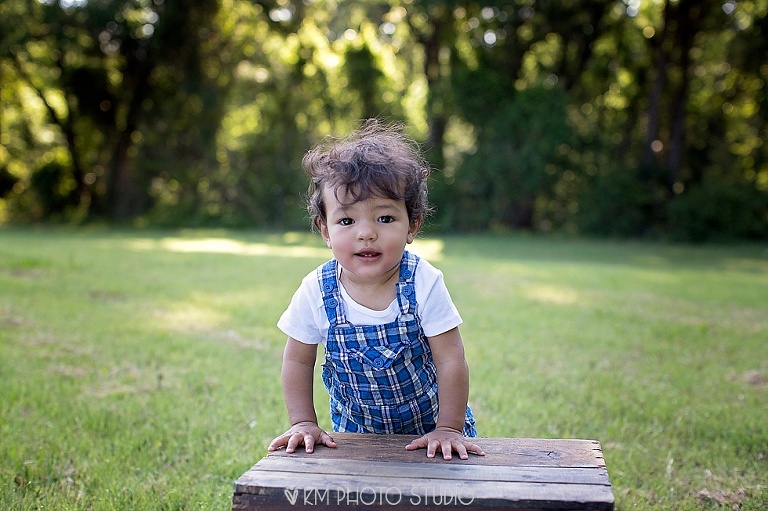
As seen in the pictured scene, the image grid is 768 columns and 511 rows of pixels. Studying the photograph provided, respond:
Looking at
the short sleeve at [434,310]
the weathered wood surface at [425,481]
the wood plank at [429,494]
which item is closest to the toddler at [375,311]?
the short sleeve at [434,310]

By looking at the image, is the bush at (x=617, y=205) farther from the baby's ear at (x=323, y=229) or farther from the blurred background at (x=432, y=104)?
the baby's ear at (x=323, y=229)

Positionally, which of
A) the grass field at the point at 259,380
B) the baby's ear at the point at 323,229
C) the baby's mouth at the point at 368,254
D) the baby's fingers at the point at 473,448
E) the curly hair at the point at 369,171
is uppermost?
the curly hair at the point at 369,171

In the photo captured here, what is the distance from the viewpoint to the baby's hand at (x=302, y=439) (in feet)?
7.39

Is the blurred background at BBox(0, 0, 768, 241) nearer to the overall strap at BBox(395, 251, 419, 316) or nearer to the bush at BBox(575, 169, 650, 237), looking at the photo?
the bush at BBox(575, 169, 650, 237)

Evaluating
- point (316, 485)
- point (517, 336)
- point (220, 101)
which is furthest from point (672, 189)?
point (316, 485)

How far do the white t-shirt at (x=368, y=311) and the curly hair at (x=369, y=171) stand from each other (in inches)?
9.2

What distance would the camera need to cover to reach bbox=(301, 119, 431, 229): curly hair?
2.43 meters

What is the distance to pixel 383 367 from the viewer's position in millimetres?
2490

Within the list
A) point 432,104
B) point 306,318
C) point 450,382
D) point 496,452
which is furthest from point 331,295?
point 432,104

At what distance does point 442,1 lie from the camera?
823 inches

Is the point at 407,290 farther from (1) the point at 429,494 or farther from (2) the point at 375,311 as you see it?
(1) the point at 429,494

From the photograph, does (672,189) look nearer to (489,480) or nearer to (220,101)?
(220,101)

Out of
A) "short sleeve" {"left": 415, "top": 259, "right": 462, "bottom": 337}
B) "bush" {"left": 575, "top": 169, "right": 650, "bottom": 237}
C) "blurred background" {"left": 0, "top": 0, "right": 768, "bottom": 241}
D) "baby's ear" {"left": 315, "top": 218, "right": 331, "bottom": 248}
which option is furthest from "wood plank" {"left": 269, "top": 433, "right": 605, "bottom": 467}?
"bush" {"left": 575, "top": 169, "right": 650, "bottom": 237}

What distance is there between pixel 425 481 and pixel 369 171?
1008 mm
